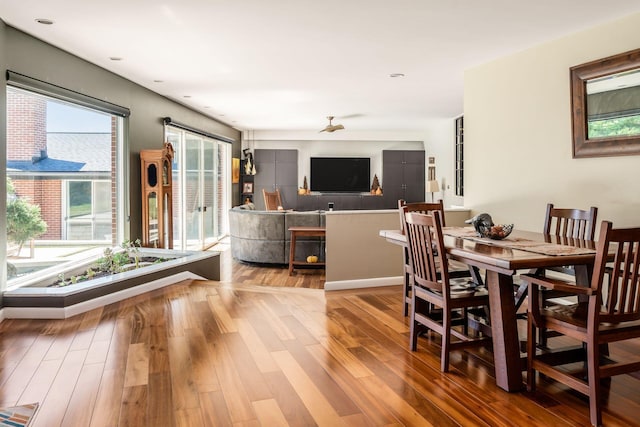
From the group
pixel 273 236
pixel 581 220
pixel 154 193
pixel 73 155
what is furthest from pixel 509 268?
pixel 273 236

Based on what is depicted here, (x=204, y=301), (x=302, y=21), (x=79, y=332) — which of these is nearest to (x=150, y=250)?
(x=204, y=301)

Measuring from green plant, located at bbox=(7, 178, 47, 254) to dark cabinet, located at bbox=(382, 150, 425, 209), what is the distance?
315 inches

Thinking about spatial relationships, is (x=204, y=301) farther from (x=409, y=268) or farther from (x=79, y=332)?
(x=409, y=268)

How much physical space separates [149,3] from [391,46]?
206 centimetres

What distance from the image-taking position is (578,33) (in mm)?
3795

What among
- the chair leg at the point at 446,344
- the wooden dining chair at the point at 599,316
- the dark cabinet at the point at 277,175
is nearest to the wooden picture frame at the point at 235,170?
the dark cabinet at the point at 277,175

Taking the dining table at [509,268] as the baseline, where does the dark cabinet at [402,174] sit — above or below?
above

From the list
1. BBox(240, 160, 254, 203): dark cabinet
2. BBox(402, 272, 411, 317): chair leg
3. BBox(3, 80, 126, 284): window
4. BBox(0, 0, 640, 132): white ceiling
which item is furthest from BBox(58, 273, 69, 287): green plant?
BBox(240, 160, 254, 203): dark cabinet

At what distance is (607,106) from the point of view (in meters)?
3.52

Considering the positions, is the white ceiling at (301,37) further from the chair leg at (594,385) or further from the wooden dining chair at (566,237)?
the chair leg at (594,385)

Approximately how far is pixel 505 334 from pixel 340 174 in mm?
8734

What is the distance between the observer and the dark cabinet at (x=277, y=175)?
11.0 m

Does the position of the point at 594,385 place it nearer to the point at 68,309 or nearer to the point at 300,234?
the point at 68,309

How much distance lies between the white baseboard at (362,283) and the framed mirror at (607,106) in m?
2.08
